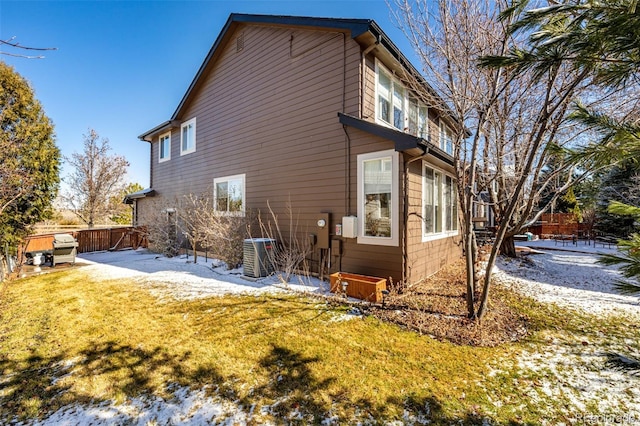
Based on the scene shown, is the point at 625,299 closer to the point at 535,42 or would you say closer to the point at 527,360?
the point at 527,360

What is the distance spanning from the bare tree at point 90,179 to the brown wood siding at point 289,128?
15.8 m

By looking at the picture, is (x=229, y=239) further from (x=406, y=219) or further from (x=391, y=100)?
(x=391, y=100)

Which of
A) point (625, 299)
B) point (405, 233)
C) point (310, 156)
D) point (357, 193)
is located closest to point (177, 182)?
point (310, 156)

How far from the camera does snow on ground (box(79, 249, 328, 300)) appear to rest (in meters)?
6.60

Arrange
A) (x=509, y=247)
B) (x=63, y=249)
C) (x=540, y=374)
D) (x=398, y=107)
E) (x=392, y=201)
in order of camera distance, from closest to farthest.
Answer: (x=540, y=374), (x=392, y=201), (x=398, y=107), (x=63, y=249), (x=509, y=247)

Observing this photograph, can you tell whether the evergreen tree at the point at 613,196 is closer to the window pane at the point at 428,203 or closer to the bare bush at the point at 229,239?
the window pane at the point at 428,203

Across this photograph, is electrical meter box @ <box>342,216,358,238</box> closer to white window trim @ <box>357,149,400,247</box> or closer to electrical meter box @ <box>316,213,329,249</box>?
white window trim @ <box>357,149,400,247</box>

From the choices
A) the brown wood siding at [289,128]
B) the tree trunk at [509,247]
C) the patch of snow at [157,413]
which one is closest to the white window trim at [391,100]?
the brown wood siding at [289,128]

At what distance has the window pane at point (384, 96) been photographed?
7.69 meters

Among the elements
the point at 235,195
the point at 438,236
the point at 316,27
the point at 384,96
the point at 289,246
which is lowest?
the point at 289,246

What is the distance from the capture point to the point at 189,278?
776 centimetres

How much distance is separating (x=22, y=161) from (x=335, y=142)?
8407 millimetres

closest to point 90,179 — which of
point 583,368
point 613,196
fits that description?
point 583,368

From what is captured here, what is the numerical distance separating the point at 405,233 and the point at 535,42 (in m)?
4.29
